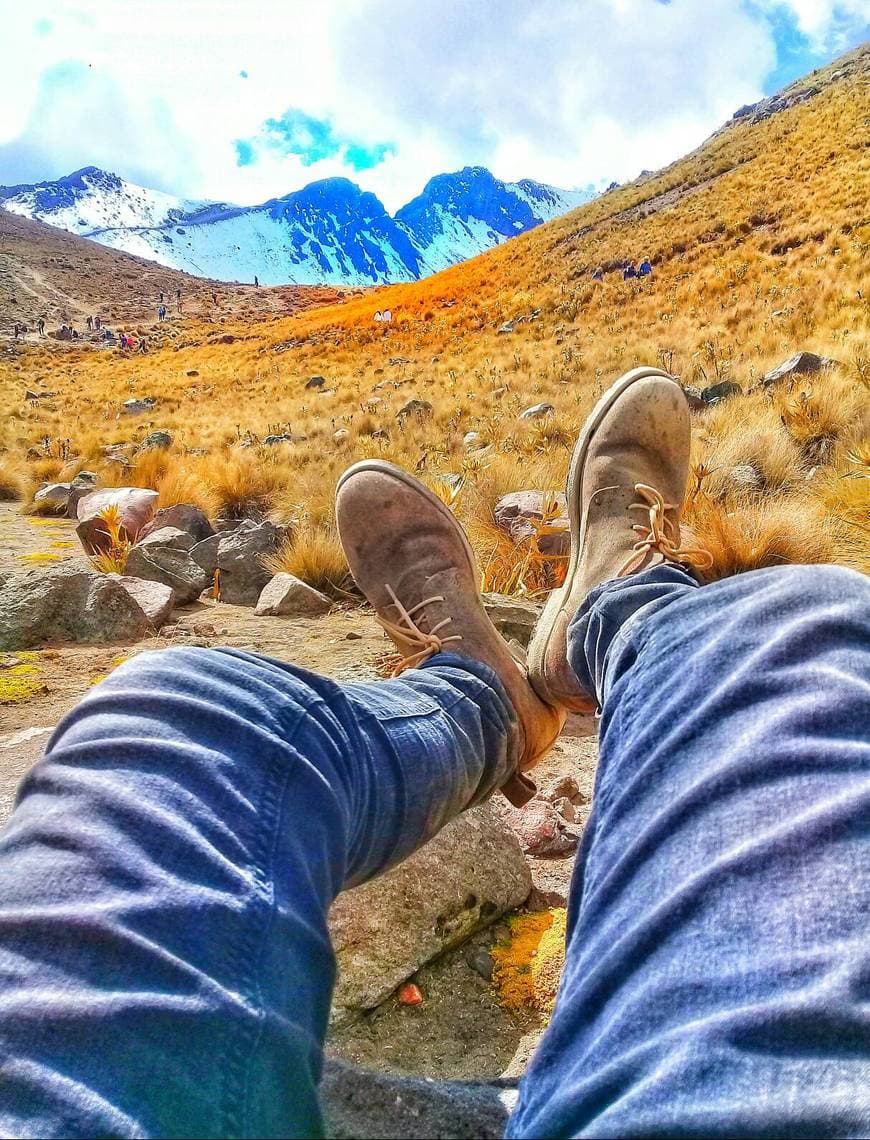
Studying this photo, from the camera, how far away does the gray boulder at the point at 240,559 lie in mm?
2891

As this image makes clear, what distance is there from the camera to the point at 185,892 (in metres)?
0.56

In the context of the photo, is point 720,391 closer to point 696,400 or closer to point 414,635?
point 696,400

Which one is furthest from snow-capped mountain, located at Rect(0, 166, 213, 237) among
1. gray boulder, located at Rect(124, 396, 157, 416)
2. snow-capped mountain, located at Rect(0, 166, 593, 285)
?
gray boulder, located at Rect(124, 396, 157, 416)

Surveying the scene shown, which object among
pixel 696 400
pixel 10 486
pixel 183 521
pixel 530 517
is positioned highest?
pixel 10 486

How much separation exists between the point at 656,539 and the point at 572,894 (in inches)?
38.3

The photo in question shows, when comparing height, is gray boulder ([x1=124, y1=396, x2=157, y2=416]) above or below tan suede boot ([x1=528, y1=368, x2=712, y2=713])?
above

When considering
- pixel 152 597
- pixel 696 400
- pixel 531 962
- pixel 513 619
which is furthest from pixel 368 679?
pixel 696 400

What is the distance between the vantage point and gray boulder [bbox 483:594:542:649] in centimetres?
204

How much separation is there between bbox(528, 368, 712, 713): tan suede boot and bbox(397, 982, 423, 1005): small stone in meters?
0.58

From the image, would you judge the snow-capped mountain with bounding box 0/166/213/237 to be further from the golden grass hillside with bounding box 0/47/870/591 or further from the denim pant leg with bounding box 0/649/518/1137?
the denim pant leg with bounding box 0/649/518/1137

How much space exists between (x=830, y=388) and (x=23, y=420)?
13298 mm

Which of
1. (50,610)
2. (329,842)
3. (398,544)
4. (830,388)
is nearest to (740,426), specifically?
(830,388)

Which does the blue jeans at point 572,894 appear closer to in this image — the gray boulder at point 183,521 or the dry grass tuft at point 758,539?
the dry grass tuft at point 758,539

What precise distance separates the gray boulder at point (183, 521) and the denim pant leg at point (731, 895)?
3124 millimetres
